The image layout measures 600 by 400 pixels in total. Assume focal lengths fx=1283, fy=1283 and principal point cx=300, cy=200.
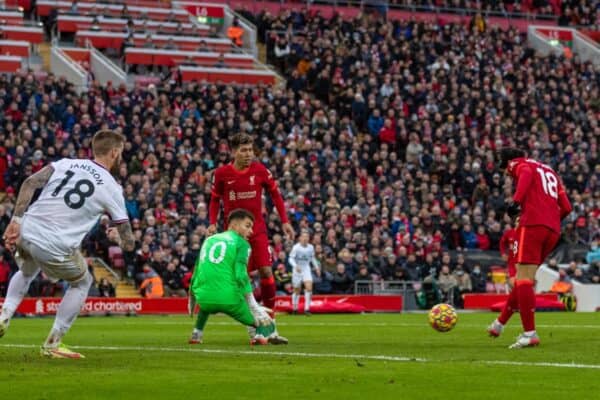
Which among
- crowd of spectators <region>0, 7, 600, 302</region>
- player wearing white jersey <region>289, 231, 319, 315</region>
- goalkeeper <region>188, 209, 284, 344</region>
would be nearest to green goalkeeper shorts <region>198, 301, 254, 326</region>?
goalkeeper <region>188, 209, 284, 344</region>

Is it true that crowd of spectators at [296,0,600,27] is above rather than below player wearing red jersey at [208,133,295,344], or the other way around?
above

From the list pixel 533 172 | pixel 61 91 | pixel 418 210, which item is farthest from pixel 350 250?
pixel 533 172

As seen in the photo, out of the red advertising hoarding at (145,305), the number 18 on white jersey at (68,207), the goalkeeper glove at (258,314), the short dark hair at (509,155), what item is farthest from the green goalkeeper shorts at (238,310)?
the red advertising hoarding at (145,305)

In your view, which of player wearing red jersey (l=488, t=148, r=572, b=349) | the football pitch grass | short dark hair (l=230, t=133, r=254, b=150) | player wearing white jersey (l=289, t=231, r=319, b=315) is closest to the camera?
the football pitch grass

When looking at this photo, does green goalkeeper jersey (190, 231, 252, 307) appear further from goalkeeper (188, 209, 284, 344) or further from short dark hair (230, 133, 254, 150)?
short dark hair (230, 133, 254, 150)

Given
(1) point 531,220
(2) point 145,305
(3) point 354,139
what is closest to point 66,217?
(1) point 531,220

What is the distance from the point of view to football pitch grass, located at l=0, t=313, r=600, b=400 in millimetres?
9547

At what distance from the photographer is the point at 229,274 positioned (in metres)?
14.4

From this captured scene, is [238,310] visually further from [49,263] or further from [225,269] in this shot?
[49,263]

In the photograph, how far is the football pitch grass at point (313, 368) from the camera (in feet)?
31.3

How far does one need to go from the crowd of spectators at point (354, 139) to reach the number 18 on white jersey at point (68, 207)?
1966cm

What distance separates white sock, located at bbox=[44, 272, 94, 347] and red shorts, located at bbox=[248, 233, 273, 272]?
4.25 meters

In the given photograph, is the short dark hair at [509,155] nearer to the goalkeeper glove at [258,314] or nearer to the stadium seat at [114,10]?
the goalkeeper glove at [258,314]

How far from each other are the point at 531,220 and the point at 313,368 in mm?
4518
